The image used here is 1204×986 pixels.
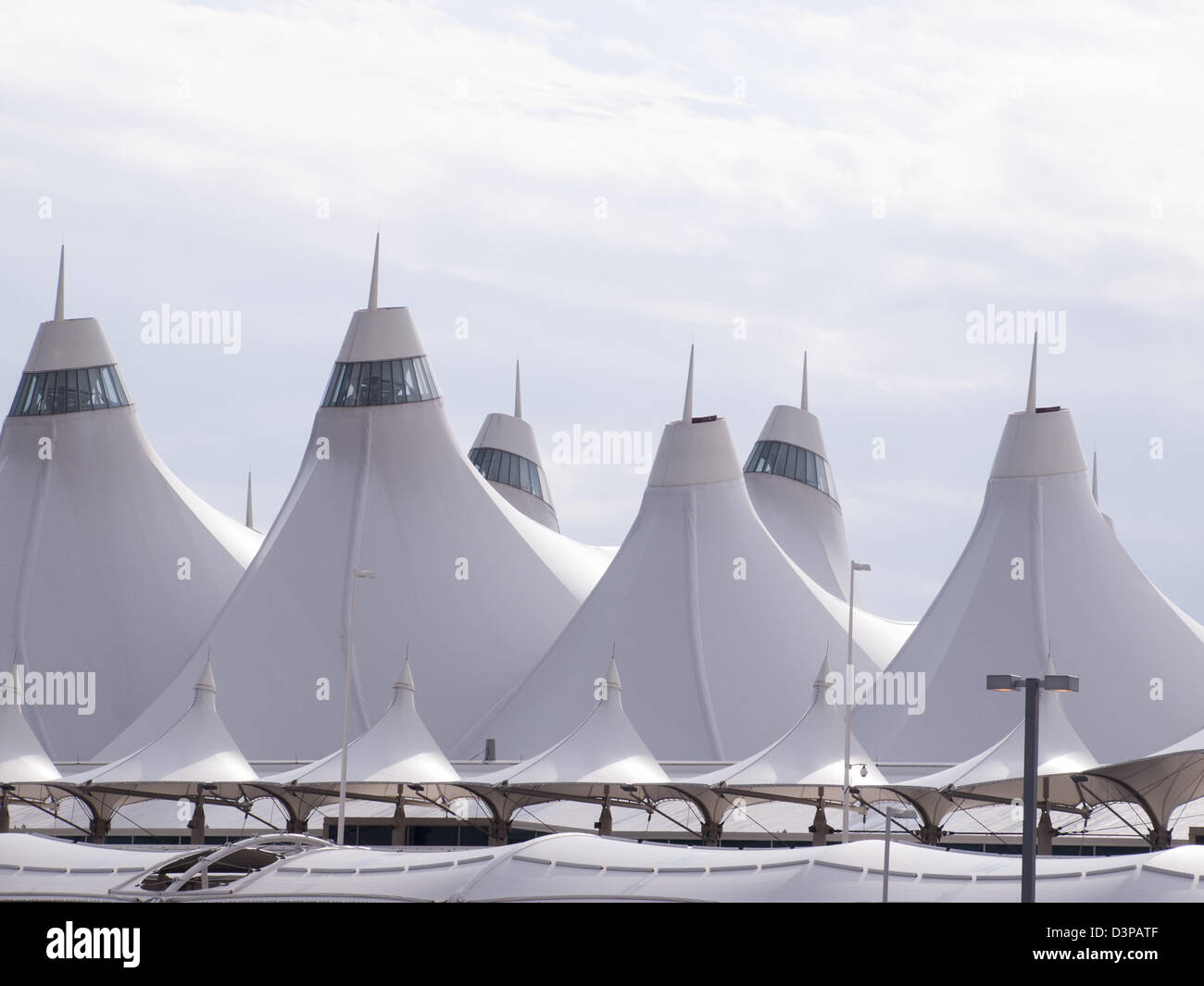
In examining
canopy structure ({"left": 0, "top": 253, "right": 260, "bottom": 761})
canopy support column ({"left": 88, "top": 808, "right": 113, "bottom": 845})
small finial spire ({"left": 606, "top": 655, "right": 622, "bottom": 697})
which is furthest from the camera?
canopy structure ({"left": 0, "top": 253, "right": 260, "bottom": 761})

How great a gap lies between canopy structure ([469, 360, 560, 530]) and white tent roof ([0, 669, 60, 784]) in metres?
30.0

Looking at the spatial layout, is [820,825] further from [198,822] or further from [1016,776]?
[198,822]

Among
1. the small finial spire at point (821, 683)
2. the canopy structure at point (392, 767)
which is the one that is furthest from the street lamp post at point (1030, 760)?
the canopy structure at point (392, 767)

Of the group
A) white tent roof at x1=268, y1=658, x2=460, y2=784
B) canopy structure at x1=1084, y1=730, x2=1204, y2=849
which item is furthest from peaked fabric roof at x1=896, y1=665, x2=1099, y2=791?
white tent roof at x1=268, y1=658, x2=460, y2=784

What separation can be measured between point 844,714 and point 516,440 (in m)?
35.6

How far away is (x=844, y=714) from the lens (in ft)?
128

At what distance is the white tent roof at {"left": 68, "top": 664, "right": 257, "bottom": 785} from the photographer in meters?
39.8

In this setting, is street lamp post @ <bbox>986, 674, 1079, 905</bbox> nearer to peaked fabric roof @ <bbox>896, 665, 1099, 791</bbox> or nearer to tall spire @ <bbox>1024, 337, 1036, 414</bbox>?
peaked fabric roof @ <bbox>896, 665, 1099, 791</bbox>

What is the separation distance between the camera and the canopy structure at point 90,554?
52531mm

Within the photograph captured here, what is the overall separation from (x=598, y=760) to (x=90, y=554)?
20427mm

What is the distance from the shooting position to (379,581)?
5094 centimetres

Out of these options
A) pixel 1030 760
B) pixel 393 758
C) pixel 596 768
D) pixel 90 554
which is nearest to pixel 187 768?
pixel 393 758

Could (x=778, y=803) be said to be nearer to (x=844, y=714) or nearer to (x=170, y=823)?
(x=844, y=714)

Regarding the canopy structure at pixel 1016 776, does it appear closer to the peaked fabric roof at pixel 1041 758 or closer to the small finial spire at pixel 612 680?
the peaked fabric roof at pixel 1041 758
